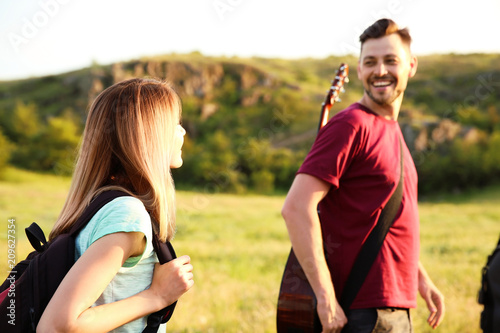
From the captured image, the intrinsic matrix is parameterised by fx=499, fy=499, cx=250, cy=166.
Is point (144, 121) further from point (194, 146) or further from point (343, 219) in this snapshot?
point (194, 146)

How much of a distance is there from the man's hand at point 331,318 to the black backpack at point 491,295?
0.63 m

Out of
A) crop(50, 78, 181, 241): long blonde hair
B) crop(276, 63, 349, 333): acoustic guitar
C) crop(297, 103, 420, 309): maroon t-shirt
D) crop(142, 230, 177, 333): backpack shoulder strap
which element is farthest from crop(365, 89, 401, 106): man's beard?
crop(142, 230, 177, 333): backpack shoulder strap

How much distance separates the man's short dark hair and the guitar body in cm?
128

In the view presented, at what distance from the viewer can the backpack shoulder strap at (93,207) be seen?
174 cm

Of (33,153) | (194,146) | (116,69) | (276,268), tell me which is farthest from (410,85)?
(276,268)

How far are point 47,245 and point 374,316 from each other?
1.54 metres

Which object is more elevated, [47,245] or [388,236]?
[47,245]

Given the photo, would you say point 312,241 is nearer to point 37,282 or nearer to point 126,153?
point 126,153

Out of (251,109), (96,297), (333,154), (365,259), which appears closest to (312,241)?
(365,259)

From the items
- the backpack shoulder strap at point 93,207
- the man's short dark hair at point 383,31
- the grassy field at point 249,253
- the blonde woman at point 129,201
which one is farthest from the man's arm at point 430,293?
the grassy field at point 249,253

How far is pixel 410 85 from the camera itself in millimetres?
48062

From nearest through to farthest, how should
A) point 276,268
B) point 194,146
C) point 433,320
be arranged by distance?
point 433,320
point 276,268
point 194,146

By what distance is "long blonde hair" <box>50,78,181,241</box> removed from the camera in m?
1.89

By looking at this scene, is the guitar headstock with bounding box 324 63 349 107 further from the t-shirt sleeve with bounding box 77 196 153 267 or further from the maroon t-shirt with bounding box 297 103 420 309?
the t-shirt sleeve with bounding box 77 196 153 267
